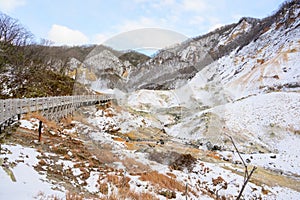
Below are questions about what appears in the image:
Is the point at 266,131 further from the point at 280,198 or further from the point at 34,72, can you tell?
the point at 34,72

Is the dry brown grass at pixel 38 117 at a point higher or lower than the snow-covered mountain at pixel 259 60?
lower

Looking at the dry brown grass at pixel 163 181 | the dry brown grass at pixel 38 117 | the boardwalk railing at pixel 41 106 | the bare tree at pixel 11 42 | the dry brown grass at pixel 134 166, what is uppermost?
the bare tree at pixel 11 42

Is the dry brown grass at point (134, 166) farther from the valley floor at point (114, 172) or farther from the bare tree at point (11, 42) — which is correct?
the bare tree at point (11, 42)

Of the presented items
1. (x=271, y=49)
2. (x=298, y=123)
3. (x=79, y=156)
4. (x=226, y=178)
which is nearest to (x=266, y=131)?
(x=298, y=123)

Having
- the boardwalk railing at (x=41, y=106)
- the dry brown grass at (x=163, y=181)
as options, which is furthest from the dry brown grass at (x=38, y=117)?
the dry brown grass at (x=163, y=181)

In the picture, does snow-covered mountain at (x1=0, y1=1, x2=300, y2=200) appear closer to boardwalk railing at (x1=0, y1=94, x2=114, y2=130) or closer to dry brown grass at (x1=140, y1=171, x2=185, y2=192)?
dry brown grass at (x1=140, y1=171, x2=185, y2=192)

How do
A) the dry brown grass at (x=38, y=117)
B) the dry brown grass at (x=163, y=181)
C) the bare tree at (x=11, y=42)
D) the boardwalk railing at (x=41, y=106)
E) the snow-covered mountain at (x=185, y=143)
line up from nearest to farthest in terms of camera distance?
1. the snow-covered mountain at (x=185, y=143)
2. the dry brown grass at (x=163, y=181)
3. the boardwalk railing at (x=41, y=106)
4. the dry brown grass at (x=38, y=117)
5. the bare tree at (x=11, y=42)

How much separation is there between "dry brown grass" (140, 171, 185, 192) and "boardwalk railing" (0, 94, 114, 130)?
19.5ft

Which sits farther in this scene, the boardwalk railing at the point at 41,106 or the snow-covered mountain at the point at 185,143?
the boardwalk railing at the point at 41,106

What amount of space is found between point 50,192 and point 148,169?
17.1ft

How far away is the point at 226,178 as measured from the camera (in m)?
10.3

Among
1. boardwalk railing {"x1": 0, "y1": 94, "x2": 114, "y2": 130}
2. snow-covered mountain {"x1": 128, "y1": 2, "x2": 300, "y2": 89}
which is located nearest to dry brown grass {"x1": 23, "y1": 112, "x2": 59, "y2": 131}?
boardwalk railing {"x1": 0, "y1": 94, "x2": 114, "y2": 130}

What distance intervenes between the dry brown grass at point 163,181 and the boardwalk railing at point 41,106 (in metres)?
5.93

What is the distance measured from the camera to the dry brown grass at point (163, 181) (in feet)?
23.9
